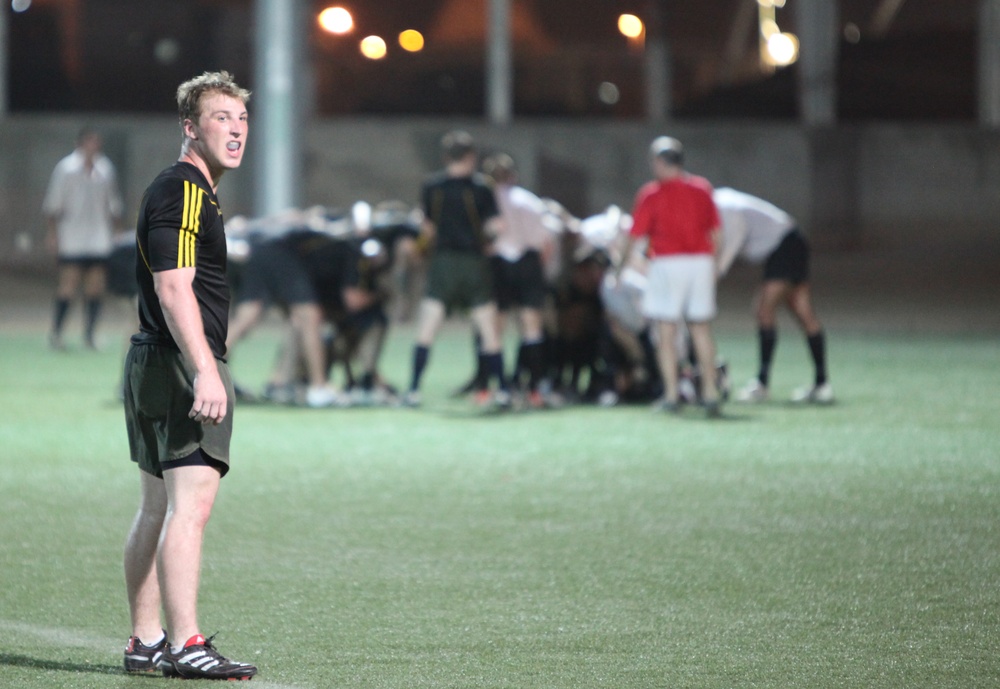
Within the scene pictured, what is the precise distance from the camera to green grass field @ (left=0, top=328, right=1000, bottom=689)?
4.54m

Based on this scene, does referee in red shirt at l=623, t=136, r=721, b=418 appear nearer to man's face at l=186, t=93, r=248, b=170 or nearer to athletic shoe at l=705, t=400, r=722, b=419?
athletic shoe at l=705, t=400, r=722, b=419

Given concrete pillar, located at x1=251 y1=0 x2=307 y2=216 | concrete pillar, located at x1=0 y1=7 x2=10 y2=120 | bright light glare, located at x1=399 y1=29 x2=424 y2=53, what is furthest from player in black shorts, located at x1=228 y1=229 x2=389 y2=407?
concrete pillar, located at x1=0 y1=7 x2=10 y2=120

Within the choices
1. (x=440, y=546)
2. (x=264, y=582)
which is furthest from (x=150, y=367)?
(x=440, y=546)

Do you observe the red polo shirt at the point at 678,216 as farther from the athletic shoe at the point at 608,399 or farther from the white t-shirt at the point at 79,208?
the white t-shirt at the point at 79,208

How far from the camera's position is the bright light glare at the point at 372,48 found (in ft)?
82.2

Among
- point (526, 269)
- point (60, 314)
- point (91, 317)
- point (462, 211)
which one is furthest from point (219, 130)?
point (91, 317)

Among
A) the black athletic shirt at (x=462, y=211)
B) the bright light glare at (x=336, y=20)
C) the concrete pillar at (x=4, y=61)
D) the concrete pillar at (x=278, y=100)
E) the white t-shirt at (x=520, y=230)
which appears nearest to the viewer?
the black athletic shirt at (x=462, y=211)

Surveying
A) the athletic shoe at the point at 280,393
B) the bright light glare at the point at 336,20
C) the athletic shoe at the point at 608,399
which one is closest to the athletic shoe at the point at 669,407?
the athletic shoe at the point at 608,399

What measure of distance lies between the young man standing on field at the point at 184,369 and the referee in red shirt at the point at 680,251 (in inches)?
249

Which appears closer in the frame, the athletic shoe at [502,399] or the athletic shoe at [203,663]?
the athletic shoe at [203,663]

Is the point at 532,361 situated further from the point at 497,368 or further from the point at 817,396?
the point at 817,396

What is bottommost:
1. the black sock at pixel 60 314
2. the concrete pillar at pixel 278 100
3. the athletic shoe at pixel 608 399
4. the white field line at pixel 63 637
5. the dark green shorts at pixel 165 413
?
the athletic shoe at pixel 608 399

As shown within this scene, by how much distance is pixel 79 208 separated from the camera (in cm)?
1523

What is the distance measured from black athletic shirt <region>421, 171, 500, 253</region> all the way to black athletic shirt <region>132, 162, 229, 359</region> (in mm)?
6555
